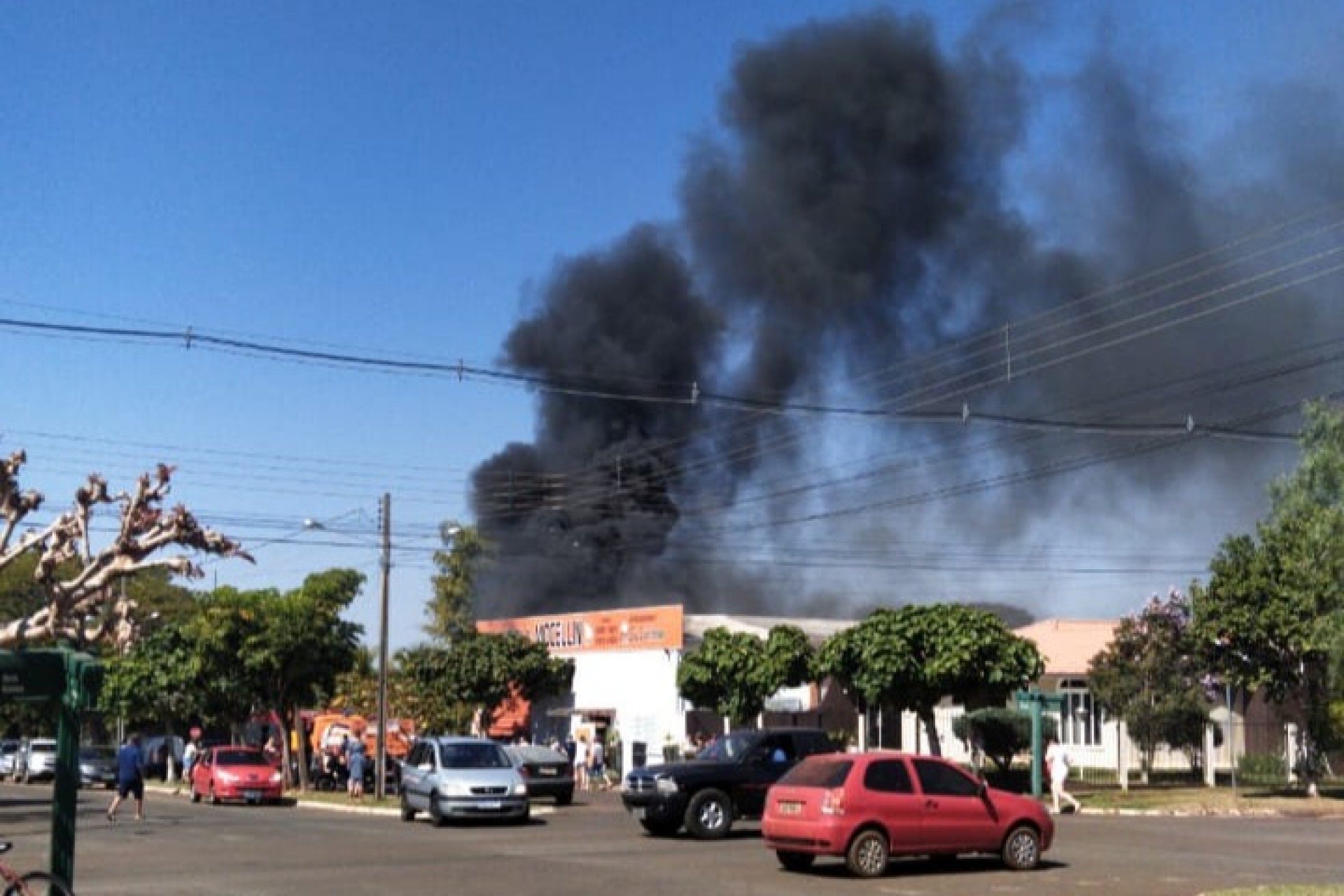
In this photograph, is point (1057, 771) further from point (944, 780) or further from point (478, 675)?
point (478, 675)

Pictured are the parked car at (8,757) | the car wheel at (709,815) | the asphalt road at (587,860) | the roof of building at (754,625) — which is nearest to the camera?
the asphalt road at (587,860)

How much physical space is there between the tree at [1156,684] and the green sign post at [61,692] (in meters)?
36.0

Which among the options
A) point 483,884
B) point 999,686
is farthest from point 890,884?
point 999,686

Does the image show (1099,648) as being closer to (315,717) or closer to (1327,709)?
(1327,709)

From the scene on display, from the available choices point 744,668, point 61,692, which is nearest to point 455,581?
point 744,668

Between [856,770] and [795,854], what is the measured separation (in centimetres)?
167

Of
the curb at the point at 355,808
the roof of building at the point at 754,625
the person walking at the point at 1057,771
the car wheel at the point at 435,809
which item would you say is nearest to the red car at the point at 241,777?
the curb at the point at 355,808

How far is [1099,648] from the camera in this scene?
54.8 m

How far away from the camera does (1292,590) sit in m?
35.8

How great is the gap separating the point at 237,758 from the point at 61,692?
97.9 feet

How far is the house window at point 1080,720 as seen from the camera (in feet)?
168

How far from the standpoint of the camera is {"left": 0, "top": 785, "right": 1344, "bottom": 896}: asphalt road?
1808cm

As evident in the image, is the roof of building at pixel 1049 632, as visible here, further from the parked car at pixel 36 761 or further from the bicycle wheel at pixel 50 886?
the bicycle wheel at pixel 50 886

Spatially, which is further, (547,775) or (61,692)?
(547,775)
